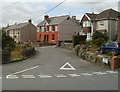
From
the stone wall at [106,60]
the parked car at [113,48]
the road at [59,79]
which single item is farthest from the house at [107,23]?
the road at [59,79]

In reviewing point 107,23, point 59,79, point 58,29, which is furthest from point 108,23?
point 59,79

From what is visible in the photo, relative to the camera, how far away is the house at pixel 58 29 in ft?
173

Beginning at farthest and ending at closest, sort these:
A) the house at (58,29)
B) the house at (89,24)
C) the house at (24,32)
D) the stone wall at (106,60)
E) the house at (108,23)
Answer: the house at (24,32)
the house at (58,29)
the house at (89,24)
the house at (108,23)
the stone wall at (106,60)

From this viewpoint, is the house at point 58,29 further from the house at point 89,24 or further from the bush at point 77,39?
the bush at point 77,39

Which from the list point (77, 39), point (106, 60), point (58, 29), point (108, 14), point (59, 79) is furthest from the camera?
point (58, 29)

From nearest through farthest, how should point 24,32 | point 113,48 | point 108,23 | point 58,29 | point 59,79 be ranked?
point 59,79 < point 113,48 < point 108,23 < point 58,29 < point 24,32

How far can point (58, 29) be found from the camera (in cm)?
5234

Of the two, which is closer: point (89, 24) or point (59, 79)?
point (59, 79)

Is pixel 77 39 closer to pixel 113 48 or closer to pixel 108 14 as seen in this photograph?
pixel 108 14

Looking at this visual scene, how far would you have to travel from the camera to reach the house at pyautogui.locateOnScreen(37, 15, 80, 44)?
5284 cm

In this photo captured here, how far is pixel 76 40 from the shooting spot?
108 ft

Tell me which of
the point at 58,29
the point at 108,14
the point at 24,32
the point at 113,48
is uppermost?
the point at 108,14

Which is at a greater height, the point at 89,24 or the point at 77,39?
the point at 89,24

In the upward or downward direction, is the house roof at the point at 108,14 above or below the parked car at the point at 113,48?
above
